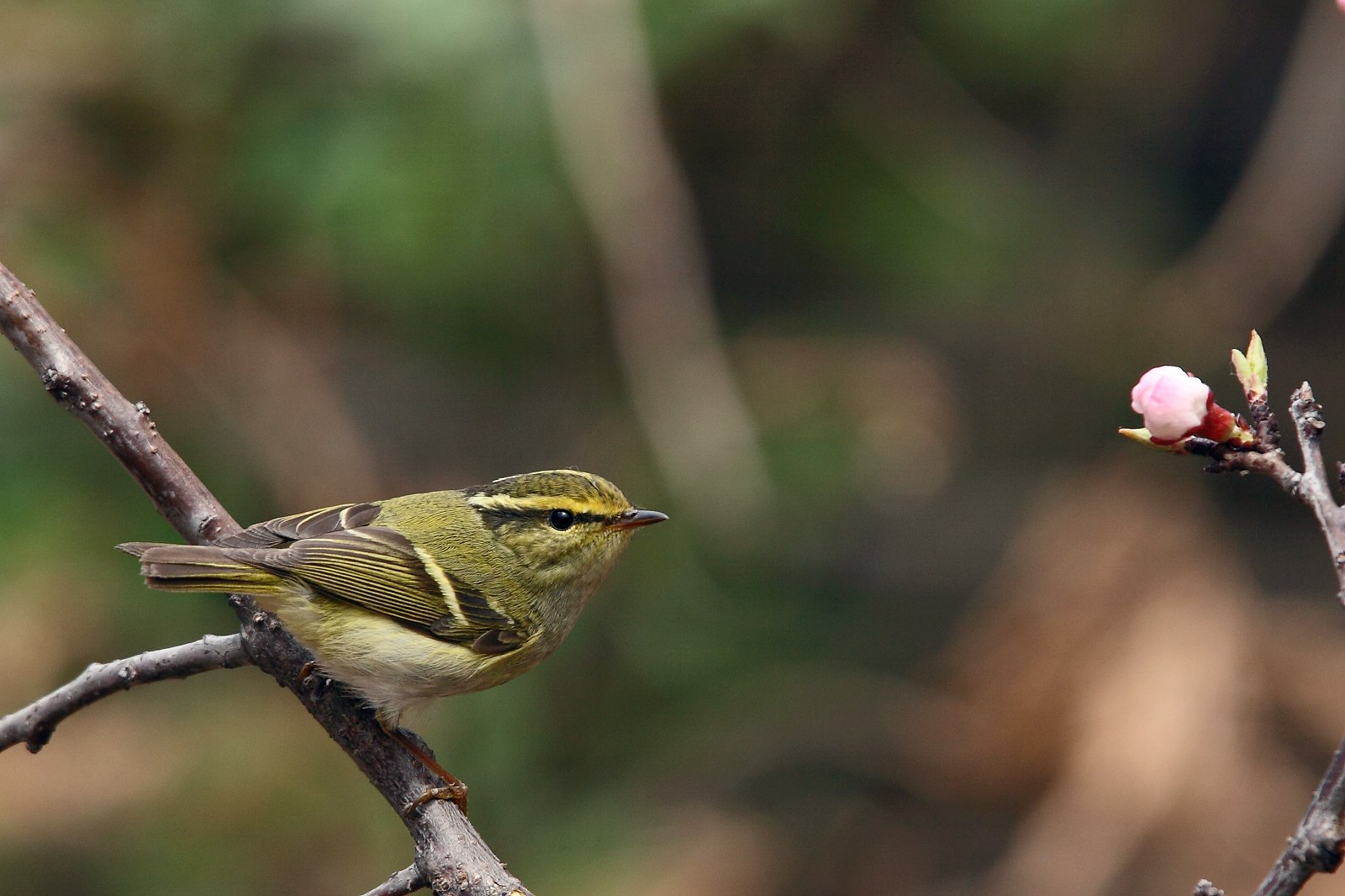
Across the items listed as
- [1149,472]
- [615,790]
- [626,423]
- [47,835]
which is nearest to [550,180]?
[626,423]

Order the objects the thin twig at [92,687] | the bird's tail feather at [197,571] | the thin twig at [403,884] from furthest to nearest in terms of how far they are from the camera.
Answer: the bird's tail feather at [197,571], the thin twig at [92,687], the thin twig at [403,884]

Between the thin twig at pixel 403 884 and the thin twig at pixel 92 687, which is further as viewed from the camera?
the thin twig at pixel 92 687

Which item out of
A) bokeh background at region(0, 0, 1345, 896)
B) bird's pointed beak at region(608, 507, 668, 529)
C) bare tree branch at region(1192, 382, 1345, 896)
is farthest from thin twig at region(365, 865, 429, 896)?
bokeh background at region(0, 0, 1345, 896)

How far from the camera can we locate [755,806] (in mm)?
3740

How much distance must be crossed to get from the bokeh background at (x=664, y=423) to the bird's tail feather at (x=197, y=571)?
1.35 m

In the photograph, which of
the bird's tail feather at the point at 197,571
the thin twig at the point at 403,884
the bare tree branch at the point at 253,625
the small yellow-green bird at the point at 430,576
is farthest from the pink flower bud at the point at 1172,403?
the bird's tail feather at the point at 197,571

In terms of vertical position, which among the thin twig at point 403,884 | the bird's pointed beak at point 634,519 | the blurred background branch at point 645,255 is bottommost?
the thin twig at point 403,884

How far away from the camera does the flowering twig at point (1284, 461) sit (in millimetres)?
889

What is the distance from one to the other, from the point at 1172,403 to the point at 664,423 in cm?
204

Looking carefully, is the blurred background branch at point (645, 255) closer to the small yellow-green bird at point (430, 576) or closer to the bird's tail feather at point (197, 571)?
the small yellow-green bird at point (430, 576)

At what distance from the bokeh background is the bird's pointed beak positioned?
821 mm

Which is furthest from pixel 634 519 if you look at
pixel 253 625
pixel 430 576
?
pixel 253 625

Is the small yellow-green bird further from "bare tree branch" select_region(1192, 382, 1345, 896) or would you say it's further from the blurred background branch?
"bare tree branch" select_region(1192, 382, 1345, 896)

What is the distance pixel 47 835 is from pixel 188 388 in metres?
1.25
